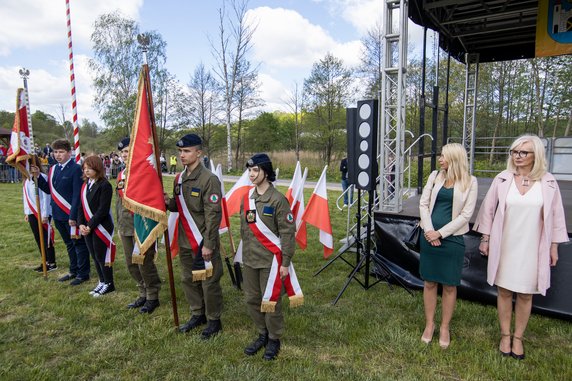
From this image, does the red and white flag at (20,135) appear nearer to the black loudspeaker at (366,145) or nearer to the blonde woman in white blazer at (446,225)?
the black loudspeaker at (366,145)

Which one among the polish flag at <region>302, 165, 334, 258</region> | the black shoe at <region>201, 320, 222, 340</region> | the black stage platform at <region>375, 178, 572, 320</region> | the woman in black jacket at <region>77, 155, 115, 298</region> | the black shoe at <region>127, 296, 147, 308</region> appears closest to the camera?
the black shoe at <region>201, 320, 222, 340</region>

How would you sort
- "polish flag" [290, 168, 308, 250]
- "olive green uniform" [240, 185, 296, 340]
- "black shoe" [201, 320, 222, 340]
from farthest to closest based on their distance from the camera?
"polish flag" [290, 168, 308, 250] < "black shoe" [201, 320, 222, 340] < "olive green uniform" [240, 185, 296, 340]

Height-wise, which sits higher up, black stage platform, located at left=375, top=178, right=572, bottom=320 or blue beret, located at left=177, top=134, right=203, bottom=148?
blue beret, located at left=177, top=134, right=203, bottom=148

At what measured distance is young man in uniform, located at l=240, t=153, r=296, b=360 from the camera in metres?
→ 3.02

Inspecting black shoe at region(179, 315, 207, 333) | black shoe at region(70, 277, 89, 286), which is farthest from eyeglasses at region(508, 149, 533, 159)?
black shoe at region(70, 277, 89, 286)

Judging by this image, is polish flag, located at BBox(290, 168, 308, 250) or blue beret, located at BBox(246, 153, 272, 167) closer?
blue beret, located at BBox(246, 153, 272, 167)

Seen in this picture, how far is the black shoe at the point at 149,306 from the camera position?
13.1 feet

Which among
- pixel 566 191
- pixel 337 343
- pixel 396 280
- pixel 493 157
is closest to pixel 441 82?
pixel 493 157

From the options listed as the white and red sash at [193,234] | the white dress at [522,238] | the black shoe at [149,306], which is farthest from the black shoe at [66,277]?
the white dress at [522,238]

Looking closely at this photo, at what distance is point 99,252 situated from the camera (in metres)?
4.35

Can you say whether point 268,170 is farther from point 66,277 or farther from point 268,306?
point 66,277

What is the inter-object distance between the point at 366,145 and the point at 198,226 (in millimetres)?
2143

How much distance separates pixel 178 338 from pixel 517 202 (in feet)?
10.2

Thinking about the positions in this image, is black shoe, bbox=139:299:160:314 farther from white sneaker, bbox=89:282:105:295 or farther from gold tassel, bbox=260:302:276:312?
gold tassel, bbox=260:302:276:312
